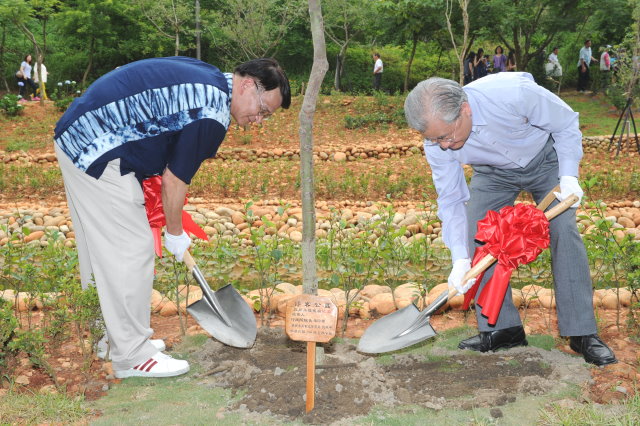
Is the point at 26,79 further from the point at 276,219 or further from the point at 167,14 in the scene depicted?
the point at 276,219

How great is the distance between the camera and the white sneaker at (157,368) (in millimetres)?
2918

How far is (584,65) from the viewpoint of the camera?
15.3 metres

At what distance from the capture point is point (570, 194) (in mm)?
2768

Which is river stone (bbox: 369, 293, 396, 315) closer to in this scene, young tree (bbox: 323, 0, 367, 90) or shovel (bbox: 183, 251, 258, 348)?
shovel (bbox: 183, 251, 258, 348)

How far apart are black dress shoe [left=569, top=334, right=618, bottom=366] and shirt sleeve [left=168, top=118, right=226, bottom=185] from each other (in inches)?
72.8

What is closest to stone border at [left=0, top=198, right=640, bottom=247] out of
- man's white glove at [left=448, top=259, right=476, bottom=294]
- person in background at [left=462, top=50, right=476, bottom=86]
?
man's white glove at [left=448, top=259, right=476, bottom=294]

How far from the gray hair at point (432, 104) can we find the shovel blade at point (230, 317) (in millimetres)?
1225

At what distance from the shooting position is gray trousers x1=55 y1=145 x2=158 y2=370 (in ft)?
8.94

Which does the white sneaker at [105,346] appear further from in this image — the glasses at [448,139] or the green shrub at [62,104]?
the green shrub at [62,104]

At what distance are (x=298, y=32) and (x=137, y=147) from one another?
16.2 meters

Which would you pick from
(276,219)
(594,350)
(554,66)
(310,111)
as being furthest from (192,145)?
(554,66)

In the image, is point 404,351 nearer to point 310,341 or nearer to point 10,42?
point 310,341

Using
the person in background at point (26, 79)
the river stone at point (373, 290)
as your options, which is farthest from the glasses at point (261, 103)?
the person in background at point (26, 79)

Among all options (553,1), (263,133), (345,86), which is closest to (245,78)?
(263,133)
